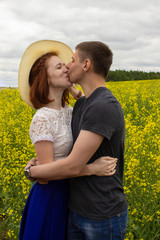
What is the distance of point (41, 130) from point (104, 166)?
0.44 metres

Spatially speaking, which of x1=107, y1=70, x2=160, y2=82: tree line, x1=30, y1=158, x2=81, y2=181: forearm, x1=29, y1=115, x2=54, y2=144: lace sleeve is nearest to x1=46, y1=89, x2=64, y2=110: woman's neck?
x1=29, y1=115, x2=54, y2=144: lace sleeve

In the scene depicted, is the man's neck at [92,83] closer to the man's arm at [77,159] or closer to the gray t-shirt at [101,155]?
the gray t-shirt at [101,155]

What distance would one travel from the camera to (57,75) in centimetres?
190

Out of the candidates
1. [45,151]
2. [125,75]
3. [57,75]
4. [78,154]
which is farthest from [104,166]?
[125,75]

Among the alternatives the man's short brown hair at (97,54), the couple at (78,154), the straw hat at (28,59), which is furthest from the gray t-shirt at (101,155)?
the straw hat at (28,59)

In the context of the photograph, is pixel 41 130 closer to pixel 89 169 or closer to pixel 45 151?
pixel 45 151

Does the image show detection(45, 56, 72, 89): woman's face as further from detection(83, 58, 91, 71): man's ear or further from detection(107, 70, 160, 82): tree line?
detection(107, 70, 160, 82): tree line

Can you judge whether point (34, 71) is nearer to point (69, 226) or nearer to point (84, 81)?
point (84, 81)

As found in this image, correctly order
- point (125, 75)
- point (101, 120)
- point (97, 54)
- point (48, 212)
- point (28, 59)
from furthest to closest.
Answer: point (125, 75), point (28, 59), point (48, 212), point (97, 54), point (101, 120)

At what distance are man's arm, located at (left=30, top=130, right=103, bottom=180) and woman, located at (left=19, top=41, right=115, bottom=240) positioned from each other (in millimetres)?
80

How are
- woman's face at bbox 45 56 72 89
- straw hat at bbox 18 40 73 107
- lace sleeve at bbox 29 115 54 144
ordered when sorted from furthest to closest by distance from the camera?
straw hat at bbox 18 40 73 107, woman's face at bbox 45 56 72 89, lace sleeve at bbox 29 115 54 144

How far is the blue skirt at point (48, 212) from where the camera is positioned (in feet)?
5.91

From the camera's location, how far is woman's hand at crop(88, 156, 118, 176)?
1580 millimetres

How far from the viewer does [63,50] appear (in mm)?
2182
